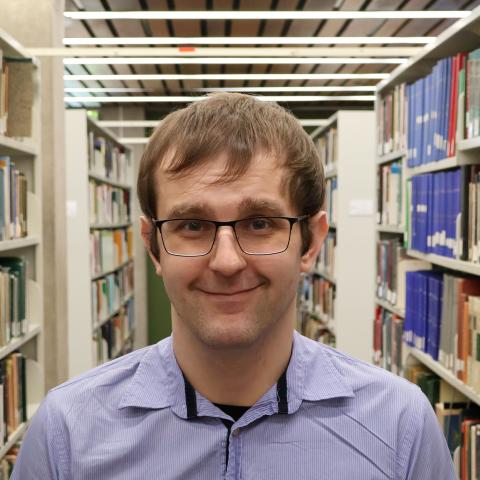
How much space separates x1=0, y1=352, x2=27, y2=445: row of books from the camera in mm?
2561

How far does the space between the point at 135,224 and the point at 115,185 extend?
114 cm

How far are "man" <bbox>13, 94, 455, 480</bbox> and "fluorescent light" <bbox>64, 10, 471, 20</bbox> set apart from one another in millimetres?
3295

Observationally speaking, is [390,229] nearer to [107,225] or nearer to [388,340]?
[388,340]

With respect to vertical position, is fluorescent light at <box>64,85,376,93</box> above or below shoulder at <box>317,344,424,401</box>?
above

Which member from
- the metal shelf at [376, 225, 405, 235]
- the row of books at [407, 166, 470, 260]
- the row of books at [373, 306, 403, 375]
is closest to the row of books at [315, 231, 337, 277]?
the metal shelf at [376, 225, 405, 235]

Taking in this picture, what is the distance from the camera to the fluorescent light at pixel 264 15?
13.8 feet

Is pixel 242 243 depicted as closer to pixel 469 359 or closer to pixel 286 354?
pixel 286 354

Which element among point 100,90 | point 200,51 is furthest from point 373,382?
point 100,90

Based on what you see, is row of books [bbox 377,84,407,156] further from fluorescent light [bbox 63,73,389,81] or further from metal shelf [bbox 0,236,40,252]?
fluorescent light [bbox 63,73,389,81]

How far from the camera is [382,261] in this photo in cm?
353

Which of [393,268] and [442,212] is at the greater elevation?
[442,212]

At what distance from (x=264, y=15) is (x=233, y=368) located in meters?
3.66

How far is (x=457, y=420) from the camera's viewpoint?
241cm

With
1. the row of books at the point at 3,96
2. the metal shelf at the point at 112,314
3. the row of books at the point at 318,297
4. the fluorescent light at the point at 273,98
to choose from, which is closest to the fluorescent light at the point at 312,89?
the fluorescent light at the point at 273,98
